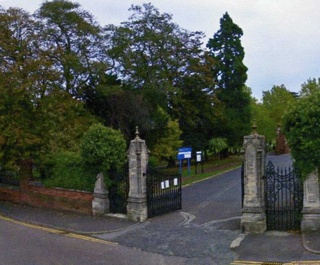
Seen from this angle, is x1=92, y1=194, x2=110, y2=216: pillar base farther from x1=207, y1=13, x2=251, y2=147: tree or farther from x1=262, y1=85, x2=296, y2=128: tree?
x1=262, y1=85, x2=296, y2=128: tree

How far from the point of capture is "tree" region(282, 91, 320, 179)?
12.1m

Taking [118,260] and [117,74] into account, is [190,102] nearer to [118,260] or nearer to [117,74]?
[117,74]

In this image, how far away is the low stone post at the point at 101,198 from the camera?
17.0 metres

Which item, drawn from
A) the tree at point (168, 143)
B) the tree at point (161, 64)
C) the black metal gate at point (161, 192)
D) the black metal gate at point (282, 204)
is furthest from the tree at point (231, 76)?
the black metal gate at point (282, 204)

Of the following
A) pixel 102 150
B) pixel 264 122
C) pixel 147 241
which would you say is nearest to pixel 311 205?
pixel 147 241

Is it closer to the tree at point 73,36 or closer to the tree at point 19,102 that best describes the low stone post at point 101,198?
the tree at point 19,102

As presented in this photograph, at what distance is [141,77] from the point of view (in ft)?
119

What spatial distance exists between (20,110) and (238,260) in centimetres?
1359

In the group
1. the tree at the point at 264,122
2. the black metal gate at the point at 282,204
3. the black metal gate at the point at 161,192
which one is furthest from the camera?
the tree at the point at 264,122

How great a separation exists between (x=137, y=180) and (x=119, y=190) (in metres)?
1.41

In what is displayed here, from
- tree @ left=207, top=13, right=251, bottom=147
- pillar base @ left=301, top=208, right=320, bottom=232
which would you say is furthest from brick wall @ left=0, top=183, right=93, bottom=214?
tree @ left=207, top=13, right=251, bottom=147

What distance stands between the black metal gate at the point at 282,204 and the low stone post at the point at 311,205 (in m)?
0.39

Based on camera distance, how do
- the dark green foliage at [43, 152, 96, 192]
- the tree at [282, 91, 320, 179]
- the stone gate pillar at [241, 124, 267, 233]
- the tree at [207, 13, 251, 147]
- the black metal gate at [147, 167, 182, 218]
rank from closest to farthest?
the tree at [282, 91, 320, 179], the stone gate pillar at [241, 124, 267, 233], the black metal gate at [147, 167, 182, 218], the dark green foliage at [43, 152, 96, 192], the tree at [207, 13, 251, 147]

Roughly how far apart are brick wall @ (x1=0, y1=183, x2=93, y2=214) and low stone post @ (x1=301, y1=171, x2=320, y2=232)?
8.49 m
